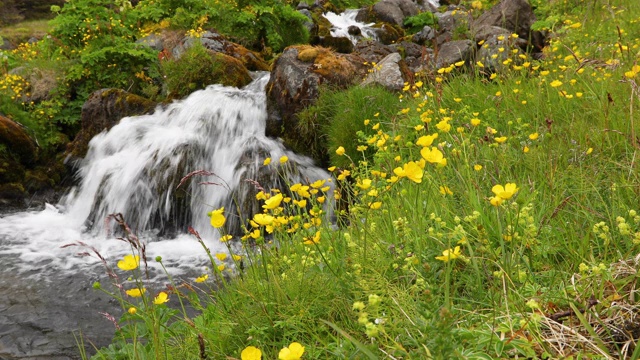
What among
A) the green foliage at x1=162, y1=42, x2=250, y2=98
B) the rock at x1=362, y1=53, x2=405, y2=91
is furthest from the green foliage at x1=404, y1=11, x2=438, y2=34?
the rock at x1=362, y1=53, x2=405, y2=91

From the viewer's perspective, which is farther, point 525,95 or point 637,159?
point 525,95

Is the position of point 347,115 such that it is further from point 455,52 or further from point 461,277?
point 461,277

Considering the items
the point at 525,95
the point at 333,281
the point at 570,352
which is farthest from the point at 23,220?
the point at 570,352

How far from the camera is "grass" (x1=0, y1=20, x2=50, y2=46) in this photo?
59.8 ft

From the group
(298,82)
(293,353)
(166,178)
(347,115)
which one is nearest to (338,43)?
(298,82)

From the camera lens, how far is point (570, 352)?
1.24 m

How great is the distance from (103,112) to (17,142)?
49.4 inches

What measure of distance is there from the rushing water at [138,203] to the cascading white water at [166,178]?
0.05 ft

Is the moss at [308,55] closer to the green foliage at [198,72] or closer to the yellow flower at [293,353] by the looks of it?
the green foliage at [198,72]

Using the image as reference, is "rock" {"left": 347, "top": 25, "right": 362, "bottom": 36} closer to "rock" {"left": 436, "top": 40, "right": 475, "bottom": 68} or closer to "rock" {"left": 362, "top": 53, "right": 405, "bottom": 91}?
"rock" {"left": 436, "top": 40, "right": 475, "bottom": 68}

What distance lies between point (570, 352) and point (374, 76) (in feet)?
15.6

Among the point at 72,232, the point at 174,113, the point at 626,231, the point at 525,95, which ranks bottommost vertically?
the point at 72,232

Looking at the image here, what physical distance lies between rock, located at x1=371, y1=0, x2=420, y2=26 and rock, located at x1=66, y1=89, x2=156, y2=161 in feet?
30.6

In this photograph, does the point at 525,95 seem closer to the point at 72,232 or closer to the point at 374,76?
the point at 374,76
